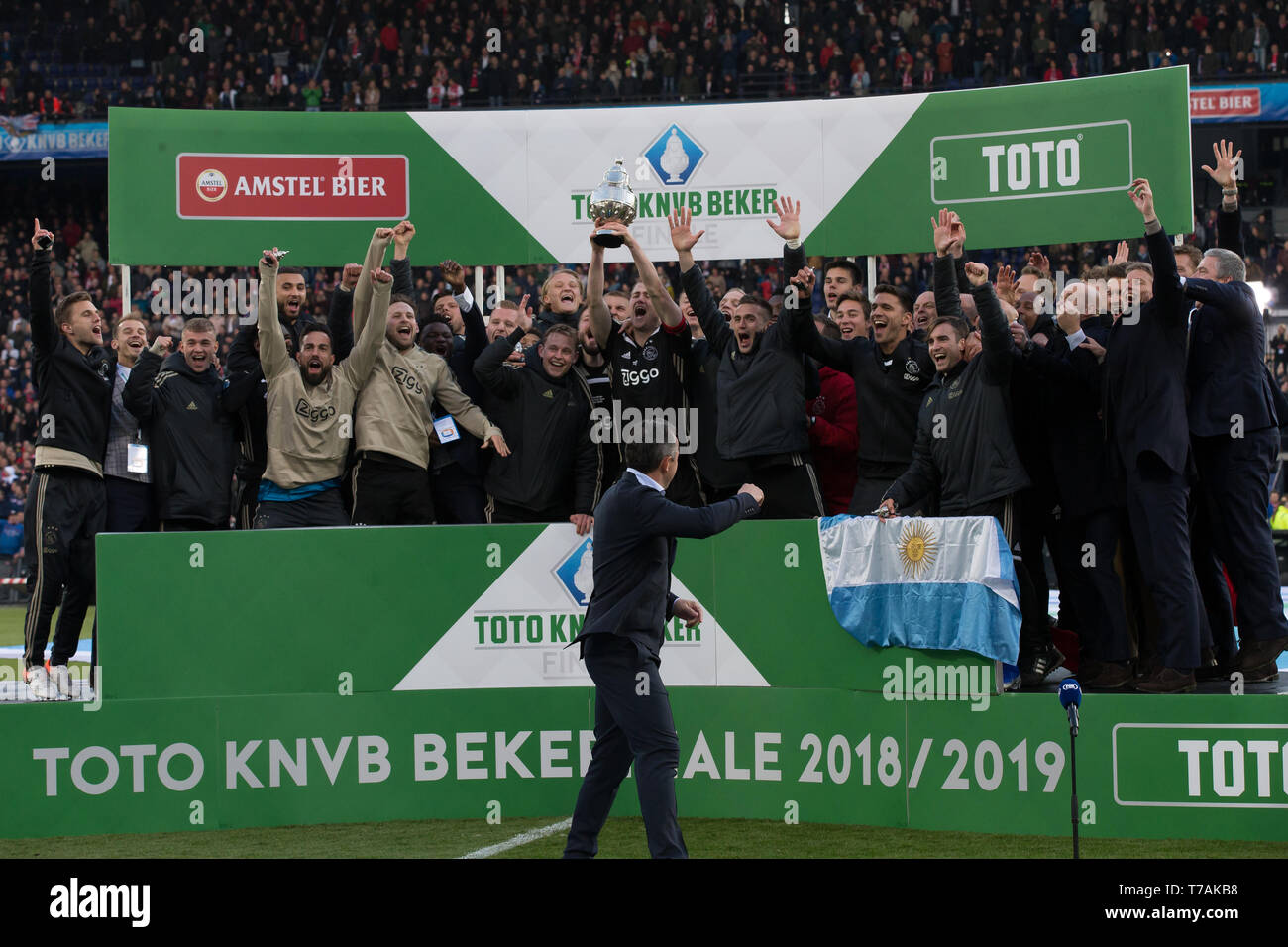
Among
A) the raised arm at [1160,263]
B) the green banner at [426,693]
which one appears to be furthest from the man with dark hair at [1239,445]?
the green banner at [426,693]

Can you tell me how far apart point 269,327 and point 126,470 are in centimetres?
131

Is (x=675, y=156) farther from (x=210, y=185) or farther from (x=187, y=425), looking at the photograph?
(x=187, y=425)

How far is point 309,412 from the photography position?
8727mm

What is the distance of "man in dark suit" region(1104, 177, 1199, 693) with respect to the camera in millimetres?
7535

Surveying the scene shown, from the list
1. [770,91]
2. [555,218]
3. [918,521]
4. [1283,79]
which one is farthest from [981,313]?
[1283,79]

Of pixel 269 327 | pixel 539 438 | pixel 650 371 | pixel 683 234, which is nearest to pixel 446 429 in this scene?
pixel 539 438

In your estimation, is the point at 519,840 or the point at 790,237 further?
the point at 790,237

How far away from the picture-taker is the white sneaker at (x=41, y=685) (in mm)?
8352

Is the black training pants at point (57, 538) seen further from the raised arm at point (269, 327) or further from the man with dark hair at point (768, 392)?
the man with dark hair at point (768, 392)

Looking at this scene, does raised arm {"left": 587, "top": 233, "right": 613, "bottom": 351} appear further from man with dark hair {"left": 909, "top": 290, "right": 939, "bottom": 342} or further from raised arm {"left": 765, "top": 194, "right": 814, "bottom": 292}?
man with dark hair {"left": 909, "top": 290, "right": 939, "bottom": 342}

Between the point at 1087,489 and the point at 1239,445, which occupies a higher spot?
the point at 1239,445

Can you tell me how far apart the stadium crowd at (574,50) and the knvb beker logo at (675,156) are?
19.7 m

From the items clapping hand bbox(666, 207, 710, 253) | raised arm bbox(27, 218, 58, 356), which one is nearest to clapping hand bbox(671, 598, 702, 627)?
clapping hand bbox(666, 207, 710, 253)

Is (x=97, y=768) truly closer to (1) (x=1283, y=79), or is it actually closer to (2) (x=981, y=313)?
(2) (x=981, y=313)
